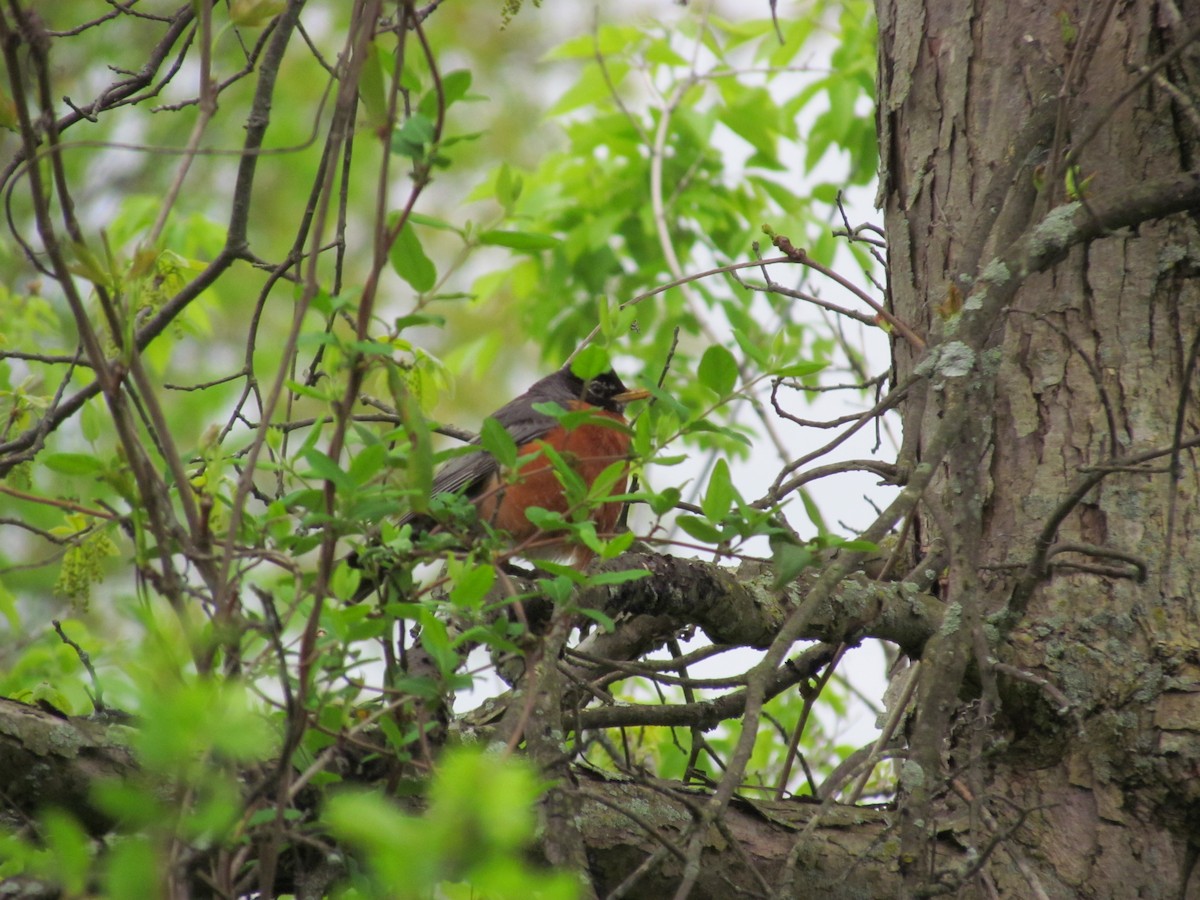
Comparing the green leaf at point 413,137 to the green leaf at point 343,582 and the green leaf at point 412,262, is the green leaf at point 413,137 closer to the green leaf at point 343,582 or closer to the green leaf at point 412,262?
the green leaf at point 412,262

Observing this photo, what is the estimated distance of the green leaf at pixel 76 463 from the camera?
5.53 ft

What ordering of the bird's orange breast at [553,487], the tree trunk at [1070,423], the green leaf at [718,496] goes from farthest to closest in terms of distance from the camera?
the bird's orange breast at [553,487] → the tree trunk at [1070,423] → the green leaf at [718,496]

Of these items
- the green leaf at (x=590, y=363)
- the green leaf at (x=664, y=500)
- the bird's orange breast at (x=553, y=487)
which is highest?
the bird's orange breast at (x=553, y=487)

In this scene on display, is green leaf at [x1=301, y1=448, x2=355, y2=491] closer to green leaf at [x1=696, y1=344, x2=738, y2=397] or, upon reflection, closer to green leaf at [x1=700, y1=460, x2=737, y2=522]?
green leaf at [x1=700, y1=460, x2=737, y2=522]

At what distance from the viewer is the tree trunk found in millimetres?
2494

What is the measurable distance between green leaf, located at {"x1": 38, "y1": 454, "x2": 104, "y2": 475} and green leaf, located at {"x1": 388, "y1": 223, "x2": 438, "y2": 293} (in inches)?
19.6

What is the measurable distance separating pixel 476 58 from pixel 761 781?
33.3ft

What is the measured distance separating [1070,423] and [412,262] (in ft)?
6.09

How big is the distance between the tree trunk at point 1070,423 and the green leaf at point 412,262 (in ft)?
3.44

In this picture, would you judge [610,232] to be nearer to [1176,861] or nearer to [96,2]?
[1176,861]

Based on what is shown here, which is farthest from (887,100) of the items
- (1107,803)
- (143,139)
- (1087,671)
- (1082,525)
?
(143,139)

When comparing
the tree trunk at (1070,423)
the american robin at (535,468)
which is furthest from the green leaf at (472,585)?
the american robin at (535,468)

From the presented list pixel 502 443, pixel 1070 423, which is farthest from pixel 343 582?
pixel 1070 423

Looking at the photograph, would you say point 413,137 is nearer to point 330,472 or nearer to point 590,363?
point 330,472
